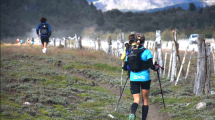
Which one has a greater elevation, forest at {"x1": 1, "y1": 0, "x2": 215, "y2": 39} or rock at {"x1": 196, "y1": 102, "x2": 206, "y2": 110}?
forest at {"x1": 1, "y1": 0, "x2": 215, "y2": 39}

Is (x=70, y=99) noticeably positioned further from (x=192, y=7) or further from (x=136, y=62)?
(x=192, y=7)

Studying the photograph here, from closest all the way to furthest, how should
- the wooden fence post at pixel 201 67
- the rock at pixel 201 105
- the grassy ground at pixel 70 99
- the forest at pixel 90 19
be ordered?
1. the grassy ground at pixel 70 99
2. the rock at pixel 201 105
3. the wooden fence post at pixel 201 67
4. the forest at pixel 90 19

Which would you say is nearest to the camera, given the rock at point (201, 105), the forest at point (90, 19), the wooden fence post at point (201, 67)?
the rock at point (201, 105)

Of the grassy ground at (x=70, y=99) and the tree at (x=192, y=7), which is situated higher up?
the tree at (x=192, y=7)

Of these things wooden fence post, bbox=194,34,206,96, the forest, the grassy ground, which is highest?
the forest

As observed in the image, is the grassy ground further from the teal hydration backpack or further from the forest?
the forest

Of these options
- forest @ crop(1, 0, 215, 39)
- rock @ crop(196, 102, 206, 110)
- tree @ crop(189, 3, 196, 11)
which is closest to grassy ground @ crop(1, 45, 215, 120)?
rock @ crop(196, 102, 206, 110)

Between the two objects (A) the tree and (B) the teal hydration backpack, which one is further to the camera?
(A) the tree

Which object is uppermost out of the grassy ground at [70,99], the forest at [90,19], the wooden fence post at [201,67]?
the forest at [90,19]

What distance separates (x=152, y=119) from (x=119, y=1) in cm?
7862

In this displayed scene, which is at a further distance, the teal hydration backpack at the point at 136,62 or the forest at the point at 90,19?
the forest at the point at 90,19

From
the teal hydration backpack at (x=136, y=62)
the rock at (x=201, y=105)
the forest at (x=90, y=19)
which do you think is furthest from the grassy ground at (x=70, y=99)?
the forest at (x=90, y=19)

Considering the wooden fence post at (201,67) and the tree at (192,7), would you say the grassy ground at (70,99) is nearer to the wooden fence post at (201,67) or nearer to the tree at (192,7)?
the wooden fence post at (201,67)

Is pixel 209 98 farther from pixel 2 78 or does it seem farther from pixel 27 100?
pixel 2 78
